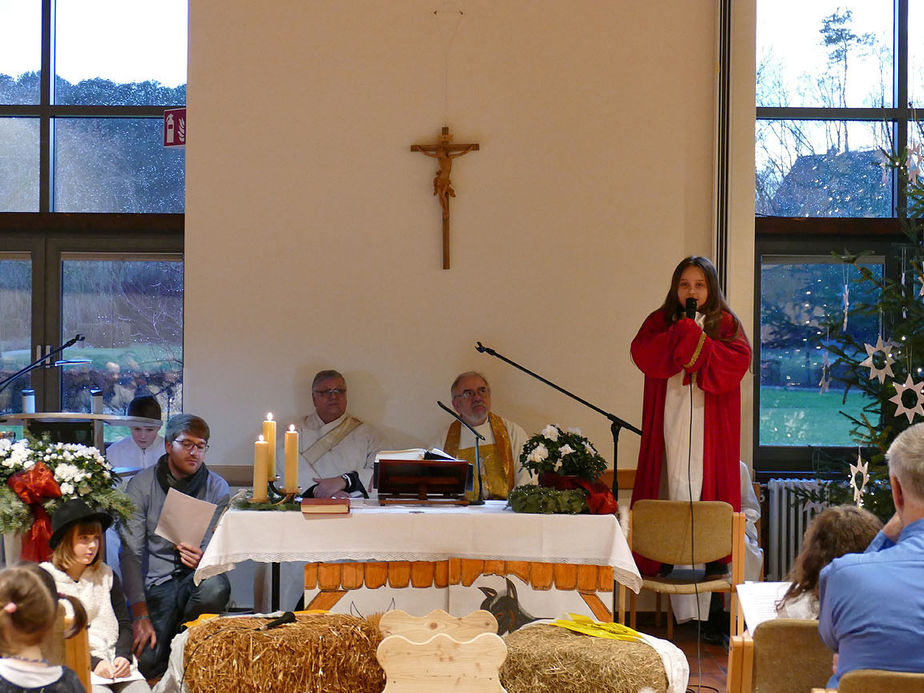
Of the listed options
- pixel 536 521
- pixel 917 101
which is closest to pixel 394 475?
pixel 536 521

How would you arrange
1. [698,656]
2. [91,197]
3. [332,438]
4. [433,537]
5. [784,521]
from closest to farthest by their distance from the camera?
[433,537], [698,656], [332,438], [784,521], [91,197]

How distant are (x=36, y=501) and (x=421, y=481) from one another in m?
1.51

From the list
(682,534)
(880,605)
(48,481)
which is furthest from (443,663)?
(682,534)

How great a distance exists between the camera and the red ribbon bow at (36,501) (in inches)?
167

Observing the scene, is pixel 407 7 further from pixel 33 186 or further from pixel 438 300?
pixel 33 186

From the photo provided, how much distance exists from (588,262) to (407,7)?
5.91 feet

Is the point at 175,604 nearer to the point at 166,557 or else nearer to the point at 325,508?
the point at 166,557

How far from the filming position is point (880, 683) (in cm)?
242

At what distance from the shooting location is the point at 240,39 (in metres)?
6.35

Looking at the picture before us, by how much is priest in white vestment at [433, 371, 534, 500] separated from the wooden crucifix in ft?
2.54

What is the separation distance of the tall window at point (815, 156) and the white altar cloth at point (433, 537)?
3060 millimetres

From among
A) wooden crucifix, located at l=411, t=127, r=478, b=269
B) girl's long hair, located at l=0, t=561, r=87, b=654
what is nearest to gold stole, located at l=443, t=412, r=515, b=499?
wooden crucifix, located at l=411, t=127, r=478, b=269

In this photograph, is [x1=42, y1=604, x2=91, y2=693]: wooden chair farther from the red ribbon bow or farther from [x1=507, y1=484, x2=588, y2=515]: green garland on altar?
[x1=507, y1=484, x2=588, y2=515]: green garland on altar

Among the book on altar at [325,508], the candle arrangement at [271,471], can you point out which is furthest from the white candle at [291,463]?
the book on altar at [325,508]
